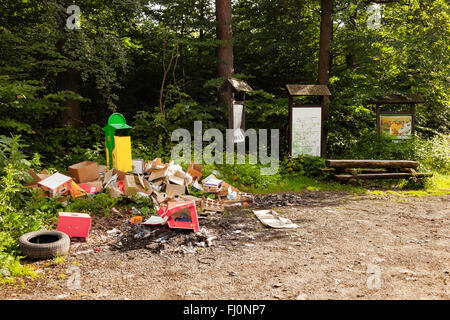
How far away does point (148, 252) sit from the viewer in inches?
186

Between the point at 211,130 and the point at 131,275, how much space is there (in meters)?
7.88

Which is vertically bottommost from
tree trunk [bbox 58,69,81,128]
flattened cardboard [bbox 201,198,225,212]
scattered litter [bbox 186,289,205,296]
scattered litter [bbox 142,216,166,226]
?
scattered litter [bbox 186,289,205,296]

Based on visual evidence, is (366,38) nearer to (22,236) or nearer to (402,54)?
(402,54)

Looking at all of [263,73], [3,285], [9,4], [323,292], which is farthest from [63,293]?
[263,73]

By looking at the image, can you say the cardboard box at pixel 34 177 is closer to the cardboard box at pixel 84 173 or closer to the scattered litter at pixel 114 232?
the cardboard box at pixel 84 173

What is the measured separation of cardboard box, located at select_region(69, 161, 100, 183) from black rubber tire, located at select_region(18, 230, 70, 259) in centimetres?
261

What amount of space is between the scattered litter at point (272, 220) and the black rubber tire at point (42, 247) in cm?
311

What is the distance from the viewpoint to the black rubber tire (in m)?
4.37

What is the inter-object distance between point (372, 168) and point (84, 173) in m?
7.67

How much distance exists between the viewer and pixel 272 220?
244 inches

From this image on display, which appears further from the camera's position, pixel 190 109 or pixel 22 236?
pixel 190 109

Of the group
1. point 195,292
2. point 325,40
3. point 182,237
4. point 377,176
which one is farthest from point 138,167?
point 325,40

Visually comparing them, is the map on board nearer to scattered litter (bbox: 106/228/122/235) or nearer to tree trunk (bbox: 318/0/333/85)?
tree trunk (bbox: 318/0/333/85)

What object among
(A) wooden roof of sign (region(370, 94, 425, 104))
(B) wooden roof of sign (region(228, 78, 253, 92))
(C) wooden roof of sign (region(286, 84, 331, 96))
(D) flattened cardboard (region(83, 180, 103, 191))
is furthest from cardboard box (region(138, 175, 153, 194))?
(A) wooden roof of sign (region(370, 94, 425, 104))
